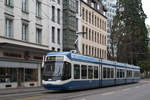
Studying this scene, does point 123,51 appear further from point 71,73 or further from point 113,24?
point 71,73

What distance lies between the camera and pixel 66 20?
44.5 metres

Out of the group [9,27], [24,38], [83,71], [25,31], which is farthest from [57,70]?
[25,31]

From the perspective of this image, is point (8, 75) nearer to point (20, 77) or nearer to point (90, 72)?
point (20, 77)


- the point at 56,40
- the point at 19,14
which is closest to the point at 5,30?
the point at 19,14

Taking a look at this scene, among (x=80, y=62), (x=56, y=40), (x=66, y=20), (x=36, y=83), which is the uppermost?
(x=66, y=20)

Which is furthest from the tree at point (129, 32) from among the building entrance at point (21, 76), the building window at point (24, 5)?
the building entrance at point (21, 76)

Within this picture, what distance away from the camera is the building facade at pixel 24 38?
101ft

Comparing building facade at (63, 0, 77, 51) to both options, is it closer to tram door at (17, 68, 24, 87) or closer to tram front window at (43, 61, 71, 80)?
tram door at (17, 68, 24, 87)

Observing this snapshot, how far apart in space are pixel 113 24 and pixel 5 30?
139ft

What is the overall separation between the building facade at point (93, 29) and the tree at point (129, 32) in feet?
11.1

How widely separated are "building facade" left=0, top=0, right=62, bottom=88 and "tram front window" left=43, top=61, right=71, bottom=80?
8007 millimetres

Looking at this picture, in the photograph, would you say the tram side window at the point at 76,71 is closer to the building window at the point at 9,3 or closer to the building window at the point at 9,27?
the building window at the point at 9,27

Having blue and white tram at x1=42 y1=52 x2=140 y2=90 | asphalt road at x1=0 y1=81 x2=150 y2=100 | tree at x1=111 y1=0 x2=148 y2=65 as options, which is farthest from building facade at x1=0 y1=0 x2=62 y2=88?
tree at x1=111 y1=0 x2=148 y2=65

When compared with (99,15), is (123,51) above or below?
below
